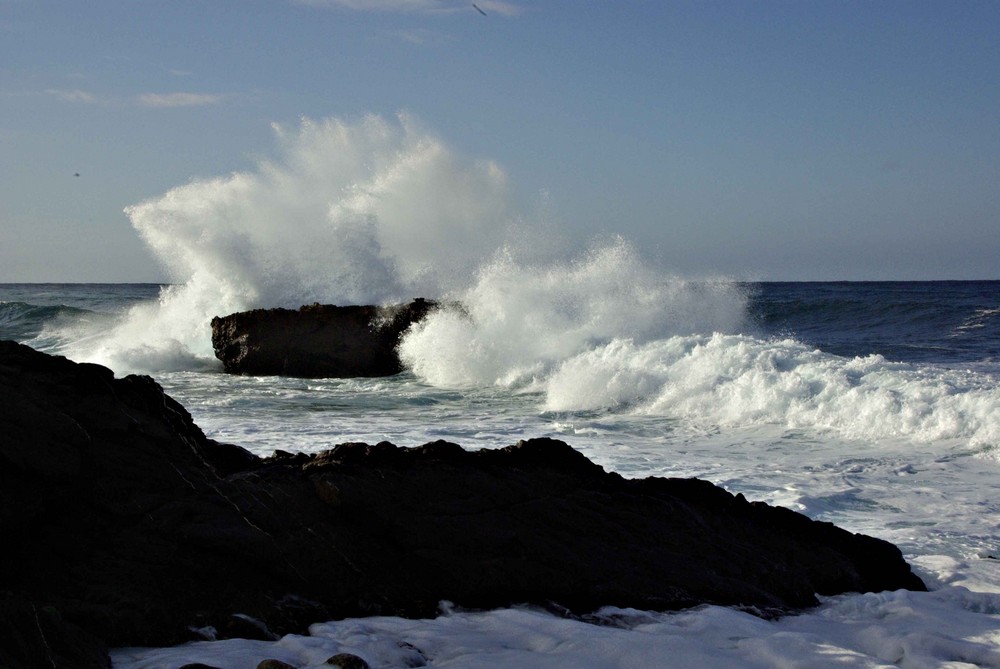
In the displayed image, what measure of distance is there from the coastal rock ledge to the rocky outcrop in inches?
498

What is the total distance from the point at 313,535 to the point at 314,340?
14.2 meters

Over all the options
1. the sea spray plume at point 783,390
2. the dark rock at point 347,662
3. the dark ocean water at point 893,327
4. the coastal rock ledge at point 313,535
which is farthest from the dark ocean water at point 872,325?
the dark rock at point 347,662

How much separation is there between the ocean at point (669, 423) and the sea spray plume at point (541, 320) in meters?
0.05

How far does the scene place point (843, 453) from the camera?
29.3 ft

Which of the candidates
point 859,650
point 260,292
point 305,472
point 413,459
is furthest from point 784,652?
point 260,292

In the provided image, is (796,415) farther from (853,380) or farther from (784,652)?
(784,652)

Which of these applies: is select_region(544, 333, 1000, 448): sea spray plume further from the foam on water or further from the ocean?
the foam on water

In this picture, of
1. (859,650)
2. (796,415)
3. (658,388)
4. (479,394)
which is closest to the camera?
(859,650)

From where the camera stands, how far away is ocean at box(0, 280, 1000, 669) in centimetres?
366

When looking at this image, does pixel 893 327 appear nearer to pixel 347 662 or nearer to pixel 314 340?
pixel 314 340

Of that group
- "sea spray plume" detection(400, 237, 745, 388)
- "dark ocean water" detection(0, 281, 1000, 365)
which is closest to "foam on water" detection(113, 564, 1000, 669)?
"sea spray plume" detection(400, 237, 745, 388)

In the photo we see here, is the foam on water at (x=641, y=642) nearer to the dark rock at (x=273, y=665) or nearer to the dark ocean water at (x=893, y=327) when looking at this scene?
the dark rock at (x=273, y=665)

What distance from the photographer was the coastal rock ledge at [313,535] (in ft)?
11.4

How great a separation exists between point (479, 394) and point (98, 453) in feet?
34.9
